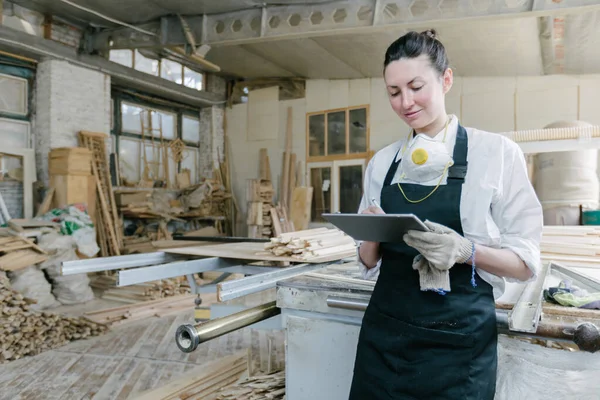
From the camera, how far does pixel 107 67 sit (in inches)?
302

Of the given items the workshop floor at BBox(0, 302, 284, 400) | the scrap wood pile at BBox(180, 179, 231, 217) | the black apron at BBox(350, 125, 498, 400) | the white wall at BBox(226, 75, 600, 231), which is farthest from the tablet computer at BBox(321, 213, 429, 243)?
the scrap wood pile at BBox(180, 179, 231, 217)

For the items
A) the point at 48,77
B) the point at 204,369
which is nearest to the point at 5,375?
the point at 204,369

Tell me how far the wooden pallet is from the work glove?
715 centimetres

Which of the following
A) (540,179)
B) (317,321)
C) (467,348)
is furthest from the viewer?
(540,179)

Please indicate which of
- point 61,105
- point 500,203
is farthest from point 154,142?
point 500,203

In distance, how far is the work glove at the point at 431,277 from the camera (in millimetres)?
1113

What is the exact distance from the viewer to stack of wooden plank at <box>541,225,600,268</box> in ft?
9.27

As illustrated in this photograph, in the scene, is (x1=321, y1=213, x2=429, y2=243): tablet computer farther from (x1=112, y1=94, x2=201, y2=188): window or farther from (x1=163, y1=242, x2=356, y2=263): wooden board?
(x1=112, y1=94, x2=201, y2=188): window

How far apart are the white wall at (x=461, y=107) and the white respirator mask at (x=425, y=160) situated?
6249 mm

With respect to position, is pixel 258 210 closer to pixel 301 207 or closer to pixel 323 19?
pixel 301 207

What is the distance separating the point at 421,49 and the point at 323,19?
4663mm

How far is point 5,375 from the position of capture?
144 inches

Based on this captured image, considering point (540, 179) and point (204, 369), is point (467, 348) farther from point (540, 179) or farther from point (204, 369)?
point (540, 179)

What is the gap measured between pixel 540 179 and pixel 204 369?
13.7ft
